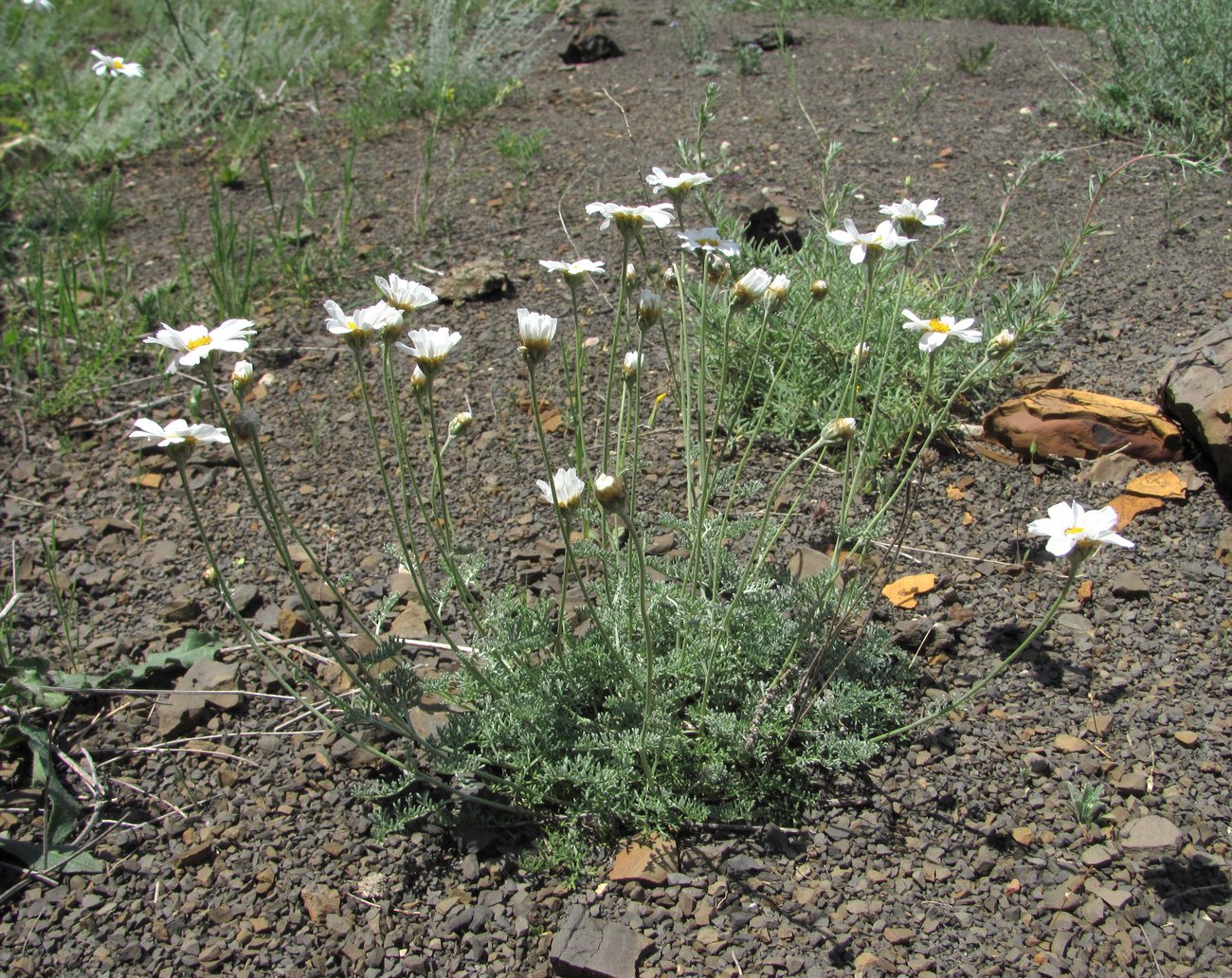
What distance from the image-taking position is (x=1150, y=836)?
185 cm

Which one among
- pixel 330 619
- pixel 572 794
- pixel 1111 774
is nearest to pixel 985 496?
pixel 1111 774

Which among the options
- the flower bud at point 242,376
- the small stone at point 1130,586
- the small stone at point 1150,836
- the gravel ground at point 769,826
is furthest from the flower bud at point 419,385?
the small stone at point 1130,586

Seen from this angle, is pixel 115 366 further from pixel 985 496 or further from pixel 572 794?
pixel 985 496

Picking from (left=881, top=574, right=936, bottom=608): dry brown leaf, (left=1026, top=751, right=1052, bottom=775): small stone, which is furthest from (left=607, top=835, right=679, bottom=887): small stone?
(left=881, top=574, right=936, bottom=608): dry brown leaf

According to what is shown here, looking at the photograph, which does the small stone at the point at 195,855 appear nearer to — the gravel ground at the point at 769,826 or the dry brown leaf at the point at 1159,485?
the gravel ground at the point at 769,826

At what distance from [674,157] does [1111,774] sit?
10.6 feet

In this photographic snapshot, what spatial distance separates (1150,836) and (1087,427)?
125 cm

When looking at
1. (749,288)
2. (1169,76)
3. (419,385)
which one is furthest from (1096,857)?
(1169,76)

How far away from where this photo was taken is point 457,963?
5.82 feet

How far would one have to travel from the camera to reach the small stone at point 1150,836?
5.99 ft

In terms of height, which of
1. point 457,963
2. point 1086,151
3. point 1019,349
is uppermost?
point 1086,151

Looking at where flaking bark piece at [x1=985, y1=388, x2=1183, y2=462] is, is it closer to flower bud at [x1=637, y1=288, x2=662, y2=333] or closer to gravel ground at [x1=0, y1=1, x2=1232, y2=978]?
gravel ground at [x1=0, y1=1, x2=1232, y2=978]

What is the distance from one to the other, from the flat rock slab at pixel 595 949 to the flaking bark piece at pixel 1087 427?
1.74m

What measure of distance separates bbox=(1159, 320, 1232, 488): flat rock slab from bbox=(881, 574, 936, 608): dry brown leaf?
→ 80 centimetres
